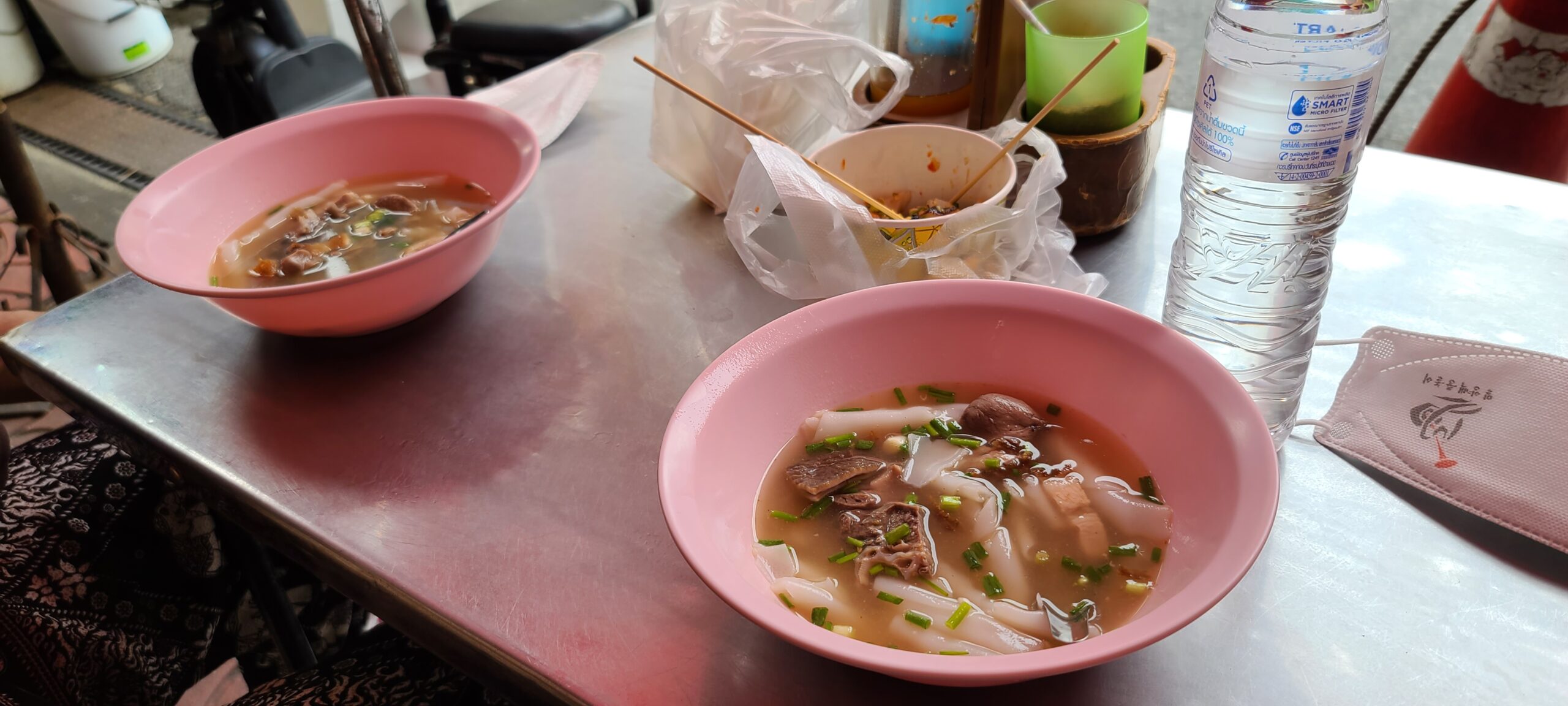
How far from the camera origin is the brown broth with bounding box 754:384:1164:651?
2.95ft

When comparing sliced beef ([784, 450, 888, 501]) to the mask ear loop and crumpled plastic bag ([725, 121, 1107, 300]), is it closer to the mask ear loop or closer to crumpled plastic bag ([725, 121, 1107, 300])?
crumpled plastic bag ([725, 121, 1107, 300])

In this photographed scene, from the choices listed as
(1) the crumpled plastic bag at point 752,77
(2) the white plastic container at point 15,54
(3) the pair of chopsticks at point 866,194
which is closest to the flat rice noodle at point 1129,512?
(3) the pair of chopsticks at point 866,194

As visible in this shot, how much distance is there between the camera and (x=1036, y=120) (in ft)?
4.05

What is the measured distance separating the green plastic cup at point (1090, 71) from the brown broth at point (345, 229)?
93cm

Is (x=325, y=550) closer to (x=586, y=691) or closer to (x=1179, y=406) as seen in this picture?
(x=586, y=691)

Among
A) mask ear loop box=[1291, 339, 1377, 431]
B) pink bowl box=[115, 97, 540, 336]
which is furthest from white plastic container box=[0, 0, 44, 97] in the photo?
mask ear loop box=[1291, 339, 1377, 431]

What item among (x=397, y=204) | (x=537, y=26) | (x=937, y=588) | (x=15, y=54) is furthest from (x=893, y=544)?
(x=15, y=54)

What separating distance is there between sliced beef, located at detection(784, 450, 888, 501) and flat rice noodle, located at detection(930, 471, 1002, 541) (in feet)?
0.25

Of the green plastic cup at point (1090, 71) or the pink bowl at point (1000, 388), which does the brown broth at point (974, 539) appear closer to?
the pink bowl at point (1000, 388)

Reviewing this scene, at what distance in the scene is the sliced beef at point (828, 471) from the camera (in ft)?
3.36

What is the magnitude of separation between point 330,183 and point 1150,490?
1449 millimetres

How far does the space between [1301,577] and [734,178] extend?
1054mm

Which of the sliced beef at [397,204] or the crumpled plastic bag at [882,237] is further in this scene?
the sliced beef at [397,204]

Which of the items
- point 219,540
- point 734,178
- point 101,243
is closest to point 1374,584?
point 734,178
